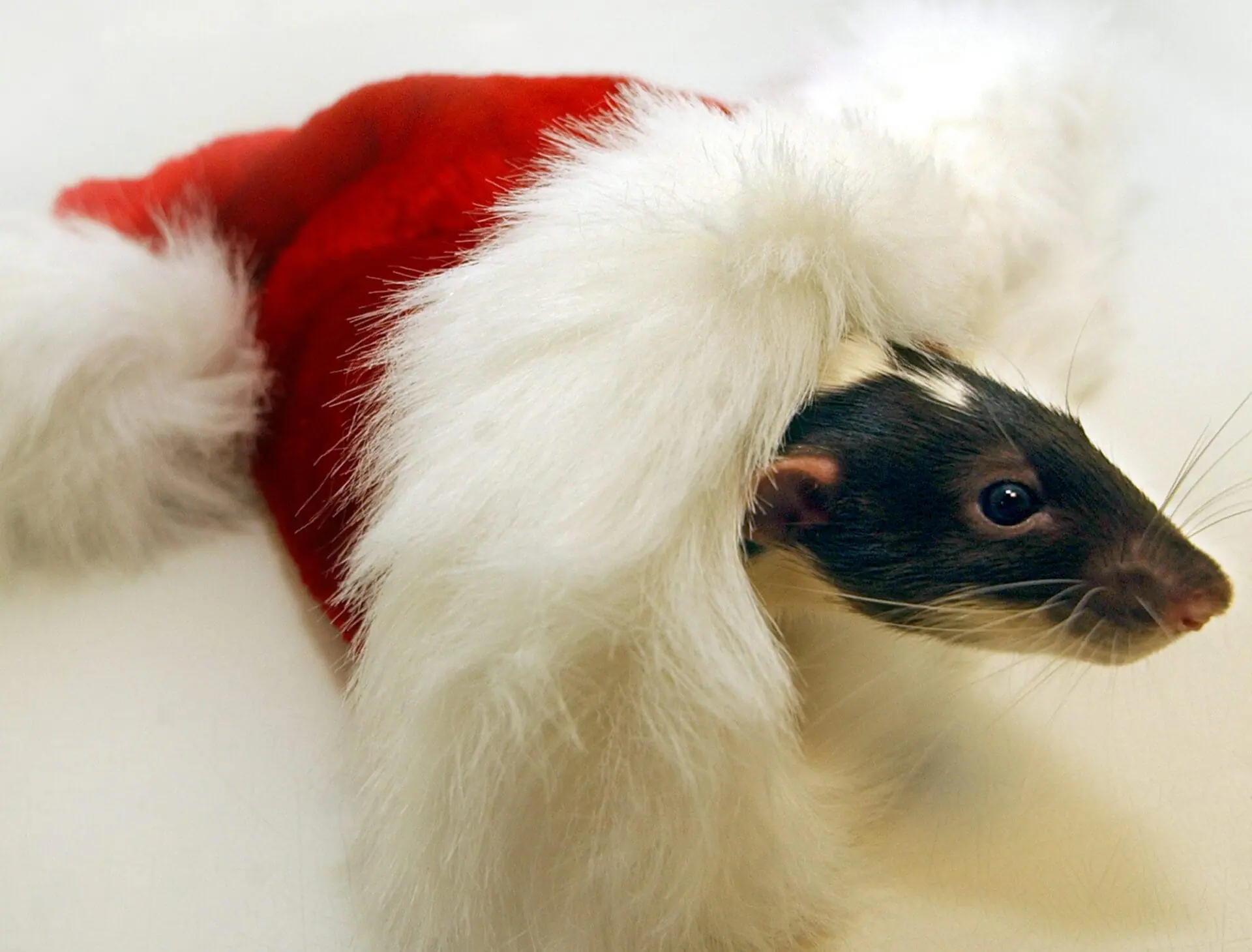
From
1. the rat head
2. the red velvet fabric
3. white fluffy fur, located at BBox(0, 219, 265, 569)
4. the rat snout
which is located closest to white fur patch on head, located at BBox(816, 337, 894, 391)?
the rat head

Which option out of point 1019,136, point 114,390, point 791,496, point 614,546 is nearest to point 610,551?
point 614,546

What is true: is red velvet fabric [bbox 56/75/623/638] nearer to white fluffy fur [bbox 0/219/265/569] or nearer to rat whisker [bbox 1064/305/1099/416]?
white fluffy fur [bbox 0/219/265/569]

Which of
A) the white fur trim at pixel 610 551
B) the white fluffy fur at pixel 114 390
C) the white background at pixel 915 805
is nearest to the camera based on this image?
the white fur trim at pixel 610 551

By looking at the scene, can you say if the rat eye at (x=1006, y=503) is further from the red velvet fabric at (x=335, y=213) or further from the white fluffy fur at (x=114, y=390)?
the white fluffy fur at (x=114, y=390)

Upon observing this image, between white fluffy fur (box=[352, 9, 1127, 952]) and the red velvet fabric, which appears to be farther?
the red velvet fabric

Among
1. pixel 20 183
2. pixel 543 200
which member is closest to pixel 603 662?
pixel 543 200

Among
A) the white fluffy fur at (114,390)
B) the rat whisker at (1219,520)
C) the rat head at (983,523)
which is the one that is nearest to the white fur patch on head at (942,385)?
the rat head at (983,523)
